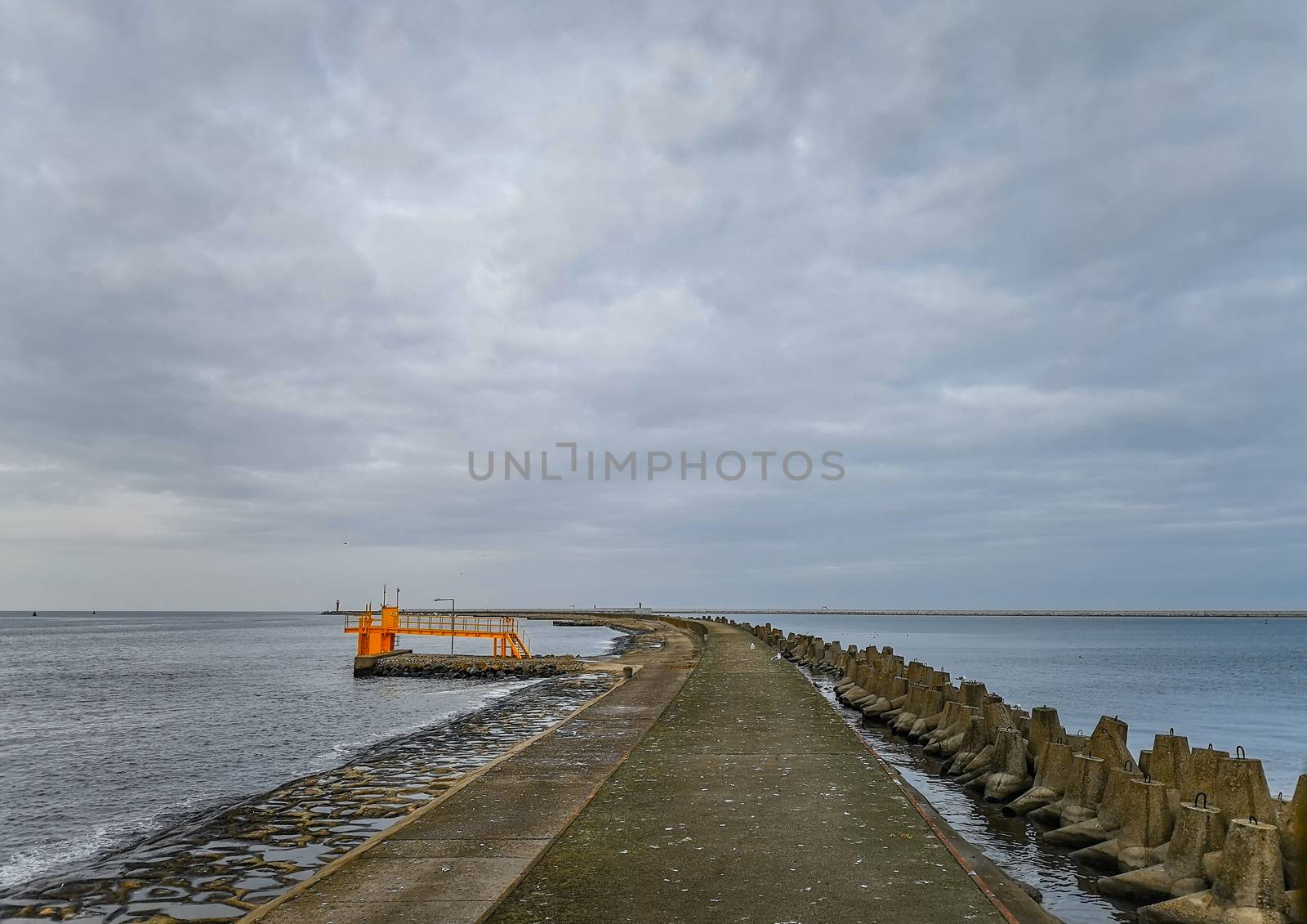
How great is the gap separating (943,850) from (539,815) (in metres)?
4.11

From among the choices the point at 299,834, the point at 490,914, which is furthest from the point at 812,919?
the point at 299,834

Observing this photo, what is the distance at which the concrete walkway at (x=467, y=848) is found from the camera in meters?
6.71

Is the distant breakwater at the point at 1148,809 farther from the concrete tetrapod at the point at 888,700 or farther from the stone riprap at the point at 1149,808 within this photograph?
the concrete tetrapod at the point at 888,700

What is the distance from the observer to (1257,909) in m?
7.24

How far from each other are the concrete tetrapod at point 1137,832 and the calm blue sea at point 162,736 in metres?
12.0

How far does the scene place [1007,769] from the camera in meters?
13.5

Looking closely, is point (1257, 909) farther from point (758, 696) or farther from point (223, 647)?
point (223, 647)

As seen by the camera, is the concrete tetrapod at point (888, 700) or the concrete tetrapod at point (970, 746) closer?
the concrete tetrapod at point (970, 746)

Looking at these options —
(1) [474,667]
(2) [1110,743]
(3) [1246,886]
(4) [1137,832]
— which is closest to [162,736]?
(1) [474,667]

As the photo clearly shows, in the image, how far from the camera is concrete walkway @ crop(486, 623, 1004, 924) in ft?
21.0

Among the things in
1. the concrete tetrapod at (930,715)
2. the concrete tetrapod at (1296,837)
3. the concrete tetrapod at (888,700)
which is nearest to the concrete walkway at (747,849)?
the concrete tetrapod at (1296,837)

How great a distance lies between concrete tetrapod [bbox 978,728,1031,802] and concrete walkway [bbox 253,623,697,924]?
5368 mm

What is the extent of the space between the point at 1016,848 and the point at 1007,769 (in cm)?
267

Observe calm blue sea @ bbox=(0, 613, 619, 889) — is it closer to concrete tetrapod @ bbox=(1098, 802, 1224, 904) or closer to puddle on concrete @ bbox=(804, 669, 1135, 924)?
puddle on concrete @ bbox=(804, 669, 1135, 924)
